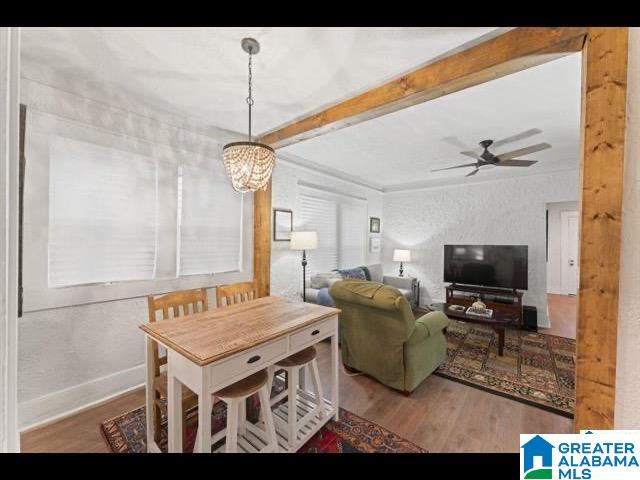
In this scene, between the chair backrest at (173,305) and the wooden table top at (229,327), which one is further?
the chair backrest at (173,305)

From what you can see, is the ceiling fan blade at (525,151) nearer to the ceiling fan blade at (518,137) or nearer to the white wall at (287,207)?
the ceiling fan blade at (518,137)

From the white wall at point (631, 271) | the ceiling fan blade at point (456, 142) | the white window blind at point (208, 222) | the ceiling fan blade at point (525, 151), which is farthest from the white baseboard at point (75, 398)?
the ceiling fan blade at point (525, 151)

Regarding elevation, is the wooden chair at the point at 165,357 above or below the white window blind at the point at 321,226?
below

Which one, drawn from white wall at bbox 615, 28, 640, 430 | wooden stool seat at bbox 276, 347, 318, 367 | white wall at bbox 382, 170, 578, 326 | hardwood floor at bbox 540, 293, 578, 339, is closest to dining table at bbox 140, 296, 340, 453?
wooden stool seat at bbox 276, 347, 318, 367

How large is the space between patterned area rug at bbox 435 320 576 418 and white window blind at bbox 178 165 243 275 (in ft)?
8.31

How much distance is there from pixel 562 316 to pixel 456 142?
3855 millimetres

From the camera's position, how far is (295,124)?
260 centimetres

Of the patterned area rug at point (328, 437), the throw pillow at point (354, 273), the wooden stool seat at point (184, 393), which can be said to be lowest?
the patterned area rug at point (328, 437)

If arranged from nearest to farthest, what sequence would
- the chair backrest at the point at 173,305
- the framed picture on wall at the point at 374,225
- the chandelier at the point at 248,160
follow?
the chandelier at the point at 248,160 < the chair backrest at the point at 173,305 < the framed picture on wall at the point at 374,225

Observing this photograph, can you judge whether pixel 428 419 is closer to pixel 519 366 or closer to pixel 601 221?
pixel 519 366

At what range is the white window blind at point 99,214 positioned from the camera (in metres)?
1.84

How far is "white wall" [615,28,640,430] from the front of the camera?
1.05m

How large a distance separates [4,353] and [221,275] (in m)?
2.54

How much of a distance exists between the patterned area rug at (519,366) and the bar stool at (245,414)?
176 centimetres
